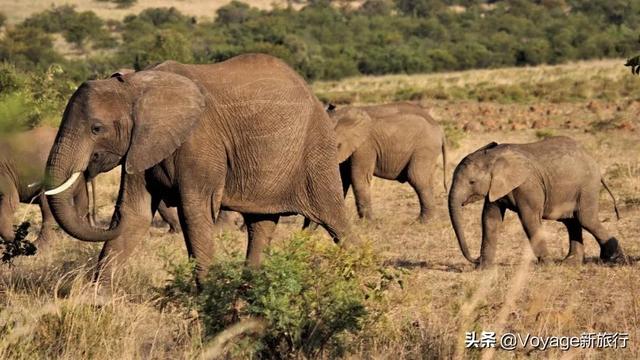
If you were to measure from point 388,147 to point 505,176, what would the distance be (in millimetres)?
4339

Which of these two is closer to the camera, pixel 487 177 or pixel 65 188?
pixel 65 188

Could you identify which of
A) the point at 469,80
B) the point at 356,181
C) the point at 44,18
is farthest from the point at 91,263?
the point at 44,18

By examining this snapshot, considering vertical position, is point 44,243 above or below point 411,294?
below

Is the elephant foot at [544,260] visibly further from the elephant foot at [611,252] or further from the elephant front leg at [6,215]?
the elephant front leg at [6,215]

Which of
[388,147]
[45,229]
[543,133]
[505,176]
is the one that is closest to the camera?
[505,176]

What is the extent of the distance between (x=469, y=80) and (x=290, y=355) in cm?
3716

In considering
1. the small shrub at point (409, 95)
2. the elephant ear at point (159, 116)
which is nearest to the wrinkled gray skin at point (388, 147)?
the elephant ear at point (159, 116)

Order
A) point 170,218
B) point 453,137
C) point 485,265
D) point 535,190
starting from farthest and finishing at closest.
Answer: point 453,137 < point 170,218 < point 535,190 < point 485,265

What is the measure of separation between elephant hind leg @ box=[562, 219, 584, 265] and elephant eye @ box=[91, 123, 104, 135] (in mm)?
4564

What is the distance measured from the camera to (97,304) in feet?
21.2

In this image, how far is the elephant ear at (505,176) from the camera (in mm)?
10078

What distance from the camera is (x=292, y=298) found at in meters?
6.11

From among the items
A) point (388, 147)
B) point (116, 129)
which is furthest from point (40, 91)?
point (116, 129)

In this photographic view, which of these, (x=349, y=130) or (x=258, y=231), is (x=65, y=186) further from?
(x=349, y=130)
